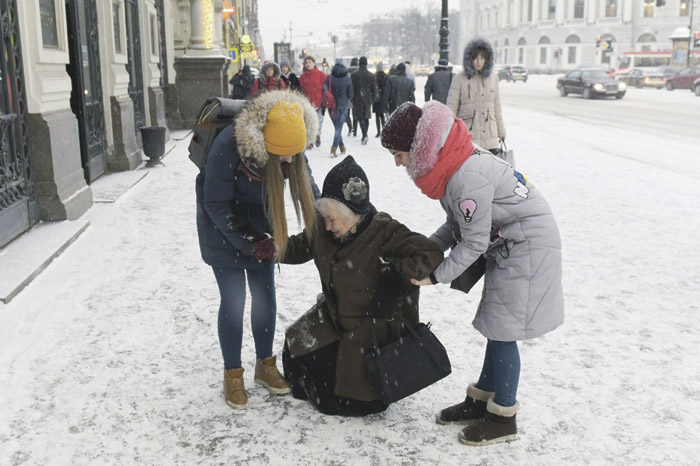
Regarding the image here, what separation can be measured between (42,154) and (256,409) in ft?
14.2

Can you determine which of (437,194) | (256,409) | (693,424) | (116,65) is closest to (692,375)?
(693,424)

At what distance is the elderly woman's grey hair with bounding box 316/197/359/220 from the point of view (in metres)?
2.96

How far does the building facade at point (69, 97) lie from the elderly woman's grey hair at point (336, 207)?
12.9 ft

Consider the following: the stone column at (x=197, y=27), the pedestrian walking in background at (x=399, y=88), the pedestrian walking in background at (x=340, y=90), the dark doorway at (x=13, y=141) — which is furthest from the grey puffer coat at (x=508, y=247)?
the stone column at (x=197, y=27)

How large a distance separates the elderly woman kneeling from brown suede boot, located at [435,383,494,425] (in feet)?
Result: 1.01

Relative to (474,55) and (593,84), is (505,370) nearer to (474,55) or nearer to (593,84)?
(474,55)

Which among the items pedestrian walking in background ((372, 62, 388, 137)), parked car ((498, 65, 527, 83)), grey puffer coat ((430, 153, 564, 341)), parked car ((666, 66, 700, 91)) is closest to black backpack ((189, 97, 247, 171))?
grey puffer coat ((430, 153, 564, 341))

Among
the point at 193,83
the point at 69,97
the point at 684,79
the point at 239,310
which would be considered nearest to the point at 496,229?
the point at 239,310

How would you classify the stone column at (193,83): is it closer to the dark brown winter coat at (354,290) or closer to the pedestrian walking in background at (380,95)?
the pedestrian walking in background at (380,95)

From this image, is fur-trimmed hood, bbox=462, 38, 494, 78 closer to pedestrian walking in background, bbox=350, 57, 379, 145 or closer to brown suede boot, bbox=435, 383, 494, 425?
brown suede boot, bbox=435, 383, 494, 425

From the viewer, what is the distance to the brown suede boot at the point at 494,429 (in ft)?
9.99

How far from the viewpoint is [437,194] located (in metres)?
2.83

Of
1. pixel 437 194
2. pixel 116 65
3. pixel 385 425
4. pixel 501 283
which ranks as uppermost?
pixel 116 65

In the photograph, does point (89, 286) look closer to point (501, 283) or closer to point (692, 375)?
point (501, 283)
